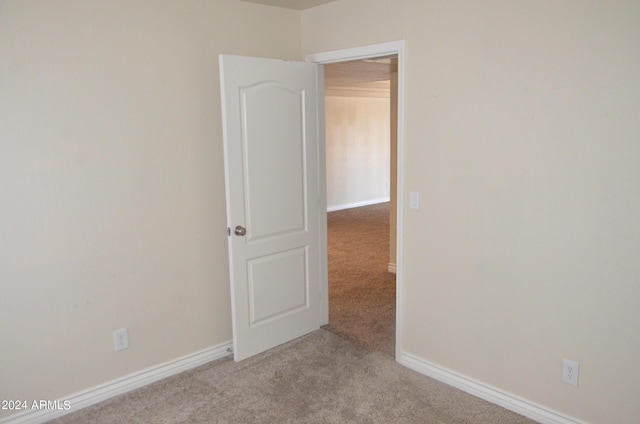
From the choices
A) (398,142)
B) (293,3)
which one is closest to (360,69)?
(293,3)

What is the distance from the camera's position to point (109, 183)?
2725mm

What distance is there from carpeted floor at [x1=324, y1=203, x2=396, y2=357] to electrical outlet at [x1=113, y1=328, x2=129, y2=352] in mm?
1531

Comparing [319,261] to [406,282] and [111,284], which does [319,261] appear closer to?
[406,282]

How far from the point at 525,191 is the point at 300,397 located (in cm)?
174

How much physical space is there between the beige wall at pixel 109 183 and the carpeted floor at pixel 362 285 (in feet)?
3.75

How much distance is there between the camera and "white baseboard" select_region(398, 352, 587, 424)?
98.4 inches

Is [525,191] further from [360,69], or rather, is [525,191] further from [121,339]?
[360,69]

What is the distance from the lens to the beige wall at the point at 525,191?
2154 mm

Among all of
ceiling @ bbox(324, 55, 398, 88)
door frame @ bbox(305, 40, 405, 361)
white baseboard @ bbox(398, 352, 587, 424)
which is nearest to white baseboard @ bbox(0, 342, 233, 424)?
door frame @ bbox(305, 40, 405, 361)

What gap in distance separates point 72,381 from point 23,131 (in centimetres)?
141

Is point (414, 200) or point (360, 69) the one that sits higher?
point (360, 69)

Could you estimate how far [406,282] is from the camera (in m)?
3.12

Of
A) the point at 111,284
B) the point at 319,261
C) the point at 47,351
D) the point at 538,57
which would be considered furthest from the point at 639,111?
the point at 47,351

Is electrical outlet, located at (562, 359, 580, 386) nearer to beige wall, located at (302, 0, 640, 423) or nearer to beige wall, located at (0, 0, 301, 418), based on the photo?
beige wall, located at (302, 0, 640, 423)
